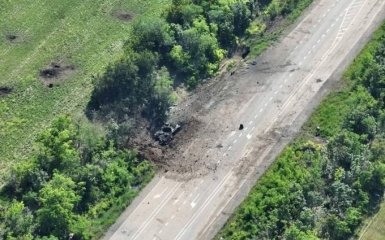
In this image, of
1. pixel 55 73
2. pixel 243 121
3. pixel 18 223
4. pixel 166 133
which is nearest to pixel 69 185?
pixel 18 223

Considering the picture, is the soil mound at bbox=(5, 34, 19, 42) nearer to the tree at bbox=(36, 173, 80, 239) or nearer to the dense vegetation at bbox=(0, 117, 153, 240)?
the dense vegetation at bbox=(0, 117, 153, 240)

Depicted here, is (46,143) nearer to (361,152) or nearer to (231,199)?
(231,199)

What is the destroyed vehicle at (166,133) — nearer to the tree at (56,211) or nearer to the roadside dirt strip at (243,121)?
the roadside dirt strip at (243,121)

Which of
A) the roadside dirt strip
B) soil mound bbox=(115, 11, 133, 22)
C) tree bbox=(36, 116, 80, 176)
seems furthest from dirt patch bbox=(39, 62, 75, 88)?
the roadside dirt strip

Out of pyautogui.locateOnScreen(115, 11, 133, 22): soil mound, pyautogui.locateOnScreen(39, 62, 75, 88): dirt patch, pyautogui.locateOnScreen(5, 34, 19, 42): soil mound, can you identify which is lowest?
pyautogui.locateOnScreen(39, 62, 75, 88): dirt patch

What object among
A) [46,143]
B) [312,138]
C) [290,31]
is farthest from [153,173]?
[290,31]

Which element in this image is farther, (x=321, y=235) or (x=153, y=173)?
(x=153, y=173)
